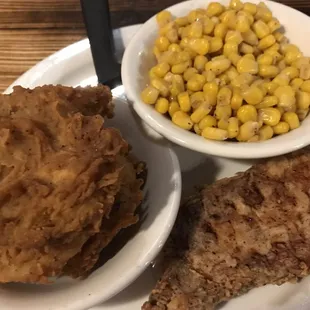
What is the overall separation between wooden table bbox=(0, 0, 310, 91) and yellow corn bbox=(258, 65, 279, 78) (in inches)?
27.7

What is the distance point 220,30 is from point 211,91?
25 centimetres

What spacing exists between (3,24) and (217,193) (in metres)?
1.36

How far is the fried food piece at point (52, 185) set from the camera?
115 cm

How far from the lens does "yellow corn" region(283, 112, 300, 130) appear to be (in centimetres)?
156

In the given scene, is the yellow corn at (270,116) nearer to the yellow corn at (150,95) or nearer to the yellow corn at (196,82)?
the yellow corn at (196,82)

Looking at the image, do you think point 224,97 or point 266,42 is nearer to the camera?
point 224,97

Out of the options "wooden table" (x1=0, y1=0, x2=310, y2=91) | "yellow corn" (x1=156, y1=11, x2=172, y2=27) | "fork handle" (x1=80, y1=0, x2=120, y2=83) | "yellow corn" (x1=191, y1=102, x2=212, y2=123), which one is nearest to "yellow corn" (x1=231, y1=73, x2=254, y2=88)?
"yellow corn" (x1=191, y1=102, x2=212, y2=123)

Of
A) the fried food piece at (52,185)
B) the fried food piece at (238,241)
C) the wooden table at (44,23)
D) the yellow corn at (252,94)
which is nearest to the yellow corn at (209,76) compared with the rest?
the yellow corn at (252,94)

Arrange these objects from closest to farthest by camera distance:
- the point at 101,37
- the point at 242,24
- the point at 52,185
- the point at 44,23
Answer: the point at 52,185 < the point at 242,24 < the point at 101,37 < the point at 44,23

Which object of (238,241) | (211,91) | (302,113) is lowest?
(238,241)

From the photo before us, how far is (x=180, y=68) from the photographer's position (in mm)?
1651

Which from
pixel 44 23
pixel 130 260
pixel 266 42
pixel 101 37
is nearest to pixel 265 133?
pixel 266 42

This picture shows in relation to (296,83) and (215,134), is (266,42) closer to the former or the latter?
(296,83)

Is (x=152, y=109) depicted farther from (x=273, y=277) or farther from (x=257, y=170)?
(x=273, y=277)
